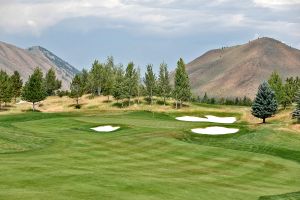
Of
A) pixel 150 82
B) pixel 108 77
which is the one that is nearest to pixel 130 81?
pixel 150 82

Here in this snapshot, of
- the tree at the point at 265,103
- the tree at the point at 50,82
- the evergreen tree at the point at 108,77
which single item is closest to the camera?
the tree at the point at 265,103

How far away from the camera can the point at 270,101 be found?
80000mm

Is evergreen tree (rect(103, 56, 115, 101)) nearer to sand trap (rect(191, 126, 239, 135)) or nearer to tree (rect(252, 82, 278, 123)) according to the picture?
tree (rect(252, 82, 278, 123))

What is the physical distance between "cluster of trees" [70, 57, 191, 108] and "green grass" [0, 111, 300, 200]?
6171 centimetres

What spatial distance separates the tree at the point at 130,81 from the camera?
128750 millimetres

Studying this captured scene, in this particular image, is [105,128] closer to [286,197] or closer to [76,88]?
[286,197]

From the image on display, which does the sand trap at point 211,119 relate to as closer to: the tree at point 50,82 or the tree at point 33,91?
the tree at point 33,91

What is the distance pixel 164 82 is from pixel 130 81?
10.8 m

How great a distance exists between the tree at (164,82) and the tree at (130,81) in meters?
7.44

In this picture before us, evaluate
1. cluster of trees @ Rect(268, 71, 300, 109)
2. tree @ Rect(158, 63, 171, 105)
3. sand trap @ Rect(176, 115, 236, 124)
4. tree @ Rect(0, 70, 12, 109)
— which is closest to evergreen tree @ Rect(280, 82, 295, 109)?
cluster of trees @ Rect(268, 71, 300, 109)

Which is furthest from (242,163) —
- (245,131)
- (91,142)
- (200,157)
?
(245,131)

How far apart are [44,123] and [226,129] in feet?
94.8

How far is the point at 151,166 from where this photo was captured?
1483 inches

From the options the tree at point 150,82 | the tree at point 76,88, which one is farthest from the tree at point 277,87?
the tree at point 76,88
